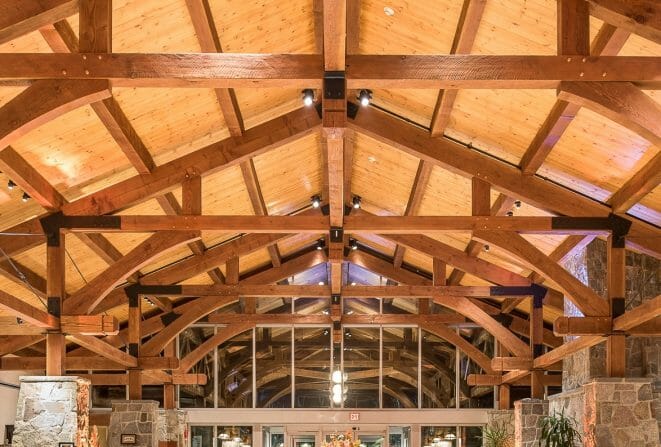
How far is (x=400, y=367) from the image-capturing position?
21.2 metres

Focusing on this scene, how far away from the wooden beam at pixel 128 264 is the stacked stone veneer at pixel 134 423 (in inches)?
189

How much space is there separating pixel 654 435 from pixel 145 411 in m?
8.88

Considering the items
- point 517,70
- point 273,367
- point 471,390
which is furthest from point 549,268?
point 273,367

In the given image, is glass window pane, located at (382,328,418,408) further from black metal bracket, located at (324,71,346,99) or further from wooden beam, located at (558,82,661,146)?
wooden beam, located at (558,82,661,146)

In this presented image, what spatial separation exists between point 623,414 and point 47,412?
22.2 ft

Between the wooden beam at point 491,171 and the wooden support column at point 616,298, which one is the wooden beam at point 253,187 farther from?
the wooden support column at point 616,298

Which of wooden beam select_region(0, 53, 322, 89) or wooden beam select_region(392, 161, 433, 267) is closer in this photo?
wooden beam select_region(0, 53, 322, 89)

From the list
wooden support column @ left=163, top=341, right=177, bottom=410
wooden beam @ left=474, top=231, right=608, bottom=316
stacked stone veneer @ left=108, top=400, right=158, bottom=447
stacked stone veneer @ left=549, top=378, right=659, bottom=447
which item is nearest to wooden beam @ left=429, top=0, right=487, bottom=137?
wooden beam @ left=474, top=231, right=608, bottom=316

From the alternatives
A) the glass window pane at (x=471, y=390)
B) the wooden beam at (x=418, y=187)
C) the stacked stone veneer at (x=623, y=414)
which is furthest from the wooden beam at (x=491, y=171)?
the glass window pane at (x=471, y=390)

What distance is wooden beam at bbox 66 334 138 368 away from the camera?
12.4 m

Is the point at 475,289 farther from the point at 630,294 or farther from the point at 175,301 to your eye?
the point at 175,301

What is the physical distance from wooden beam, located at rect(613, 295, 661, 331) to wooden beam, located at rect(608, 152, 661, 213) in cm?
113

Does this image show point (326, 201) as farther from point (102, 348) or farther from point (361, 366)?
point (361, 366)

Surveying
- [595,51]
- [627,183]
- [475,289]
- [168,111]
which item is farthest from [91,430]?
[595,51]
